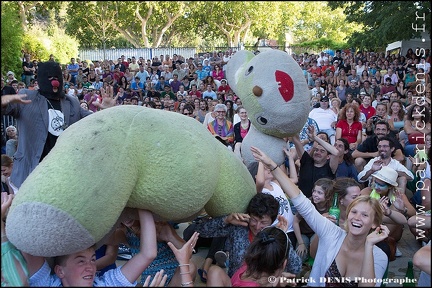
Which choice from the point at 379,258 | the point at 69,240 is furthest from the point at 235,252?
the point at 69,240

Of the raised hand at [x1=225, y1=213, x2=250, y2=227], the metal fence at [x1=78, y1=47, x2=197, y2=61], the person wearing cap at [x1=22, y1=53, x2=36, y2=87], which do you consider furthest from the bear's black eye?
the metal fence at [x1=78, y1=47, x2=197, y2=61]

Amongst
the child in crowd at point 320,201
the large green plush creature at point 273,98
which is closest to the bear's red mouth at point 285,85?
the large green plush creature at point 273,98

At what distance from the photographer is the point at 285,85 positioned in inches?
154

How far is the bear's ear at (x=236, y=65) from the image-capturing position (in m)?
4.35

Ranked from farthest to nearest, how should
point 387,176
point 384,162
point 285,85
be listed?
point 384,162
point 387,176
point 285,85

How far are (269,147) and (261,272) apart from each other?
5.51 feet

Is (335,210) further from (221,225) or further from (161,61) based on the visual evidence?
(161,61)


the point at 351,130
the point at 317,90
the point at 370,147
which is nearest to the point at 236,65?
the point at 370,147

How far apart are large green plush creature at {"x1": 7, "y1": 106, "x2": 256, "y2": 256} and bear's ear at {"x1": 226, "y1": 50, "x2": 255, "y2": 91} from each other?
1.40 m

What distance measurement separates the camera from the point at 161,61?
535 inches

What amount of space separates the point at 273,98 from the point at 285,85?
0.47 ft

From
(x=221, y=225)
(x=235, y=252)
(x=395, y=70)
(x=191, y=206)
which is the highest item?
(x=395, y=70)

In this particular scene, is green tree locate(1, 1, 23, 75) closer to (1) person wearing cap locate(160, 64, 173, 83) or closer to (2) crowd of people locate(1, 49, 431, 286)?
(2) crowd of people locate(1, 49, 431, 286)

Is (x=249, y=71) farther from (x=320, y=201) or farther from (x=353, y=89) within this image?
(x=353, y=89)
